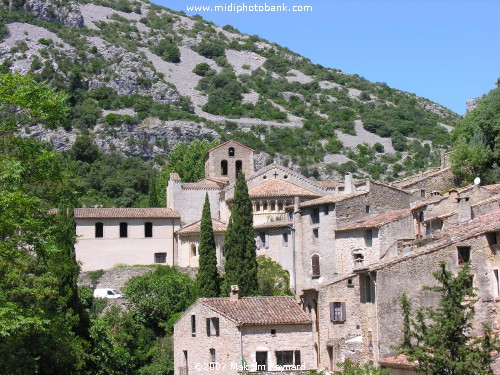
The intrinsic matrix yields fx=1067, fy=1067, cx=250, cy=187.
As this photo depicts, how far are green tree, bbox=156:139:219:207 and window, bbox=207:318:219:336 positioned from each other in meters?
46.3

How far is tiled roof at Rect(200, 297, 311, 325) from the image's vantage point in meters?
60.8

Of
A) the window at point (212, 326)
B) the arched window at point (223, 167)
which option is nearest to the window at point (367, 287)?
the window at point (212, 326)

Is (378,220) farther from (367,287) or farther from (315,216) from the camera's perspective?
(367,287)

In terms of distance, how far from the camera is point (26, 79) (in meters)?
37.4

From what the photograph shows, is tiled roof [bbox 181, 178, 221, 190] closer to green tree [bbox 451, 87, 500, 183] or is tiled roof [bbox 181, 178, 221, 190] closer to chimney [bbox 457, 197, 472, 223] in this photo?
green tree [bbox 451, 87, 500, 183]

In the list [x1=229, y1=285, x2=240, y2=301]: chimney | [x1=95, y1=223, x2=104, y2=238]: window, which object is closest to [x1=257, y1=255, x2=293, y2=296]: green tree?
[x1=229, y1=285, x2=240, y2=301]: chimney

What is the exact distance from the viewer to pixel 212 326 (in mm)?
62250

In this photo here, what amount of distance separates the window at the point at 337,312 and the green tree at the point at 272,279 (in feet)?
48.0

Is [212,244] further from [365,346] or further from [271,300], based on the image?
[365,346]

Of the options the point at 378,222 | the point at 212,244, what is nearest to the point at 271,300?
the point at 378,222

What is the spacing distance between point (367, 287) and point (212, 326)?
1308cm

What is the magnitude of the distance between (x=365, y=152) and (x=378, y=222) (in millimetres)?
122470

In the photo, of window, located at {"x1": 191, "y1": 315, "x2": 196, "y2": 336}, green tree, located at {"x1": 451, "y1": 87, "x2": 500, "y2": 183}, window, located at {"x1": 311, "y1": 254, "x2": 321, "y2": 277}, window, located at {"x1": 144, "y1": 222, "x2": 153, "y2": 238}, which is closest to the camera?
window, located at {"x1": 191, "y1": 315, "x2": 196, "y2": 336}

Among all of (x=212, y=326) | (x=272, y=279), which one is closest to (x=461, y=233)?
(x=212, y=326)
